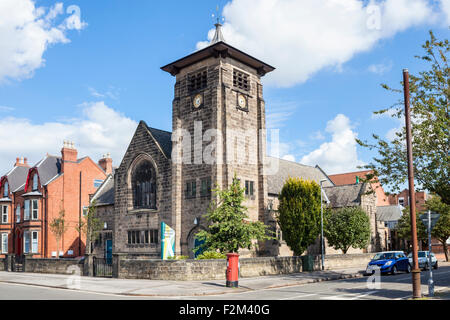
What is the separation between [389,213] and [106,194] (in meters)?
41.3

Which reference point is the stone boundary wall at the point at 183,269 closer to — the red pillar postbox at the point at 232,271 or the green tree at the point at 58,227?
the red pillar postbox at the point at 232,271

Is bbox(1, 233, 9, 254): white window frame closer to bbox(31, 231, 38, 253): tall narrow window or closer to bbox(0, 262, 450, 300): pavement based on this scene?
bbox(31, 231, 38, 253): tall narrow window

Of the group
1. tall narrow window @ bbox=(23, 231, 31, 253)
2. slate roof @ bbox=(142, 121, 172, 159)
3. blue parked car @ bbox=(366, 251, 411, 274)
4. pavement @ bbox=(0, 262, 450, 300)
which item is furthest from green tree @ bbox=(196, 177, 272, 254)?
tall narrow window @ bbox=(23, 231, 31, 253)

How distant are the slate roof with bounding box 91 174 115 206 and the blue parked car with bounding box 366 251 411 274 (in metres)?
26.3

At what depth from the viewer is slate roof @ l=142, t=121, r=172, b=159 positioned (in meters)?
38.8

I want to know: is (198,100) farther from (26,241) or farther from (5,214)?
(5,214)

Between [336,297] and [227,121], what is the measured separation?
69.1 ft

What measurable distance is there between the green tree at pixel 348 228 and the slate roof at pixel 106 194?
72.5 ft

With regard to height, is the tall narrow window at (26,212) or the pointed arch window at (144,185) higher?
the pointed arch window at (144,185)

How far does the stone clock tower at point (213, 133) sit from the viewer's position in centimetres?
3478

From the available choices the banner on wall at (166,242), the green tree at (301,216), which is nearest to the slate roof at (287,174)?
the green tree at (301,216)

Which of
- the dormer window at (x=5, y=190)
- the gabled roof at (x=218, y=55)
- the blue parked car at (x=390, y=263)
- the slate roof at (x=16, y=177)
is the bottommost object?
the blue parked car at (x=390, y=263)
